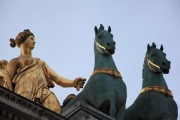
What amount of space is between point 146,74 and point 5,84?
7767 mm

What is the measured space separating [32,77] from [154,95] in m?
6.57

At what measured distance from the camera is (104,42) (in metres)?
25.0

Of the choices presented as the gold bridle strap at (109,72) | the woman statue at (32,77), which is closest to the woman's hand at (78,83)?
the woman statue at (32,77)

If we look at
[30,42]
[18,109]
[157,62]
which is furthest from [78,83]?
[157,62]

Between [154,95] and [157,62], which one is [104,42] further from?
[154,95]

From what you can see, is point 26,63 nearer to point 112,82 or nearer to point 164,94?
point 112,82

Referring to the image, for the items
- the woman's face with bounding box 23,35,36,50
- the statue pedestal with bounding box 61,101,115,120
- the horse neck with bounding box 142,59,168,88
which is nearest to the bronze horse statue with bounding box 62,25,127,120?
the horse neck with bounding box 142,59,168,88

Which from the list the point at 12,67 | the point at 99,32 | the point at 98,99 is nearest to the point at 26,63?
the point at 12,67

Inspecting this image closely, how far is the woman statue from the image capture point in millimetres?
19356

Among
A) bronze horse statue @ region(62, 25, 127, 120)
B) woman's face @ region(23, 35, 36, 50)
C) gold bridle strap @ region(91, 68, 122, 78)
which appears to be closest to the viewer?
woman's face @ region(23, 35, 36, 50)

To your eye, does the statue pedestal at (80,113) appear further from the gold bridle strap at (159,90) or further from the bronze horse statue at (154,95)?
the gold bridle strap at (159,90)

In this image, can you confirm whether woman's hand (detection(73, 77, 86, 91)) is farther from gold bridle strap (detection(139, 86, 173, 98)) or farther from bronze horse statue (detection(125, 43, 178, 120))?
gold bridle strap (detection(139, 86, 173, 98))

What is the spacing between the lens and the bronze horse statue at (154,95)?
80.7 feet

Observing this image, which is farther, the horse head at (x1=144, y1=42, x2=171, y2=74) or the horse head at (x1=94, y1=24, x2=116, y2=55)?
the horse head at (x1=144, y1=42, x2=171, y2=74)
